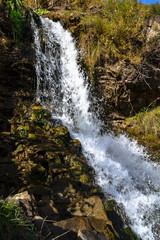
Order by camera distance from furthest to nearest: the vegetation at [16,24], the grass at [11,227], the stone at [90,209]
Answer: the vegetation at [16,24] → the stone at [90,209] → the grass at [11,227]

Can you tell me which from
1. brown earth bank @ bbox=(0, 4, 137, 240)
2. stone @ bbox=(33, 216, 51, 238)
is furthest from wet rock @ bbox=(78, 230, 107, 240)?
stone @ bbox=(33, 216, 51, 238)

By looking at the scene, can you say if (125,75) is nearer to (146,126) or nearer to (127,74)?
(127,74)

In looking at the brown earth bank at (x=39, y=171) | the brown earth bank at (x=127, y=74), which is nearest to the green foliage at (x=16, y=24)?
the brown earth bank at (x=39, y=171)

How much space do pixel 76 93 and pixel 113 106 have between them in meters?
1.59

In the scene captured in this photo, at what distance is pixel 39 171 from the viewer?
2.92m

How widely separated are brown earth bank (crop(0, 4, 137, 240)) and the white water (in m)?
0.37

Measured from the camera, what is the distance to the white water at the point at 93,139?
3039 millimetres

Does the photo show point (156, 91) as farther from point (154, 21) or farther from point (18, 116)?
point (18, 116)

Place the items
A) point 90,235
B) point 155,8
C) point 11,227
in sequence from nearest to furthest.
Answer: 1. point 11,227
2. point 90,235
3. point 155,8

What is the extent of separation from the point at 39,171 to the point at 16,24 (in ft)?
16.4

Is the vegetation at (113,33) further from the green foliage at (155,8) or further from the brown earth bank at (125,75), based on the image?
the green foliage at (155,8)

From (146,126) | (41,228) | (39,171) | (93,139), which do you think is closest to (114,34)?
(146,126)

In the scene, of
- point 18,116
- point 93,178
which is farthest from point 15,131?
point 93,178

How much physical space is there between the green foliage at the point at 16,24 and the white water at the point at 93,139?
0.64 meters
